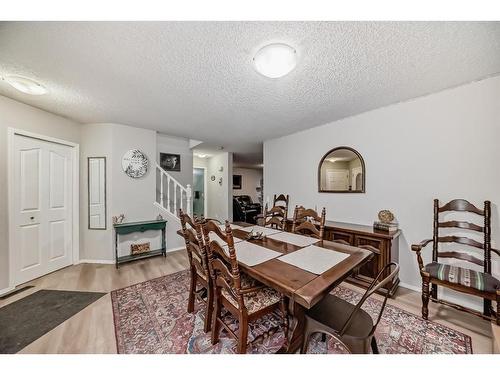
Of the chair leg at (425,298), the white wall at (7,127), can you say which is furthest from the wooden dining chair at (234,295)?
the white wall at (7,127)

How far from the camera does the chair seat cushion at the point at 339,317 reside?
1055 millimetres

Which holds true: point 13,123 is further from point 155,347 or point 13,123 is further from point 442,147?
point 442,147

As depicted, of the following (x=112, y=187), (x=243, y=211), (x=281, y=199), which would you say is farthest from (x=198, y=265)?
(x=243, y=211)

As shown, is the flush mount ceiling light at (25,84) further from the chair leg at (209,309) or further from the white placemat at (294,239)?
the white placemat at (294,239)

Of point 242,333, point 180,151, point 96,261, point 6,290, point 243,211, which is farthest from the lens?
point 243,211

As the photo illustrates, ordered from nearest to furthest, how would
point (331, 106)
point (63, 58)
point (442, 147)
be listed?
point (63, 58) < point (442, 147) < point (331, 106)

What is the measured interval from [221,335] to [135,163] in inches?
122

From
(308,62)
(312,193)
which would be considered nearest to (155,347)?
(308,62)

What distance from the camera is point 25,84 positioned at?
75.1 inches

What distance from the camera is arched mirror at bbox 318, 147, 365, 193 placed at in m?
2.82

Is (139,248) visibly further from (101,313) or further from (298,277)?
(298,277)

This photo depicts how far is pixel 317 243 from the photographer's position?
1.75 m

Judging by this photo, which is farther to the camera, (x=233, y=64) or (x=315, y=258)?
(x=233, y=64)
